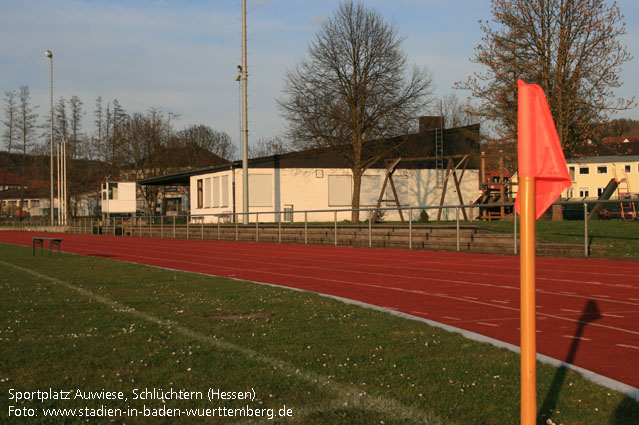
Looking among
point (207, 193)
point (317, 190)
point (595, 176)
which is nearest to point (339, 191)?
point (317, 190)

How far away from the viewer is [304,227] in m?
26.4

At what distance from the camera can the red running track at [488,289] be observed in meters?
6.13

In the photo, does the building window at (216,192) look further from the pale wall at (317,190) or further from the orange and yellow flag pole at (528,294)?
the orange and yellow flag pole at (528,294)

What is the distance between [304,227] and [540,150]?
934 inches

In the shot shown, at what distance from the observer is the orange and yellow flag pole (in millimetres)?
2707

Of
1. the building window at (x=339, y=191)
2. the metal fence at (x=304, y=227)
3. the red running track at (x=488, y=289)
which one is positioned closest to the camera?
the red running track at (x=488, y=289)

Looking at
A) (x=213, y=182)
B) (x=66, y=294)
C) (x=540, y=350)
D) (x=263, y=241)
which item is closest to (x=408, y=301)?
(x=540, y=350)

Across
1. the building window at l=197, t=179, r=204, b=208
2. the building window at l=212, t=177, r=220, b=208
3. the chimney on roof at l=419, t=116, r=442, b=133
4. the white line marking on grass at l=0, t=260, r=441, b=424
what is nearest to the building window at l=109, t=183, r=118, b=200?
the building window at l=197, t=179, r=204, b=208

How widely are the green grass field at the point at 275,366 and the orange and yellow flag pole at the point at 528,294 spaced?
0.90 metres

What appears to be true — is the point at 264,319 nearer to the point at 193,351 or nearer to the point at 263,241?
the point at 193,351

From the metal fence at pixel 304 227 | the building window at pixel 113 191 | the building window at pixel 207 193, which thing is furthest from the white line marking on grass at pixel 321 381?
the building window at pixel 113 191

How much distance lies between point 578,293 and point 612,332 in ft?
10.6

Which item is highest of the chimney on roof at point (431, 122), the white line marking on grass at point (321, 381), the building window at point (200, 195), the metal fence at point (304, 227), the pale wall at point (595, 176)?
the chimney on roof at point (431, 122)

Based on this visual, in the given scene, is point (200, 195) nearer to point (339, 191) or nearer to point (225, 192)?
point (225, 192)
